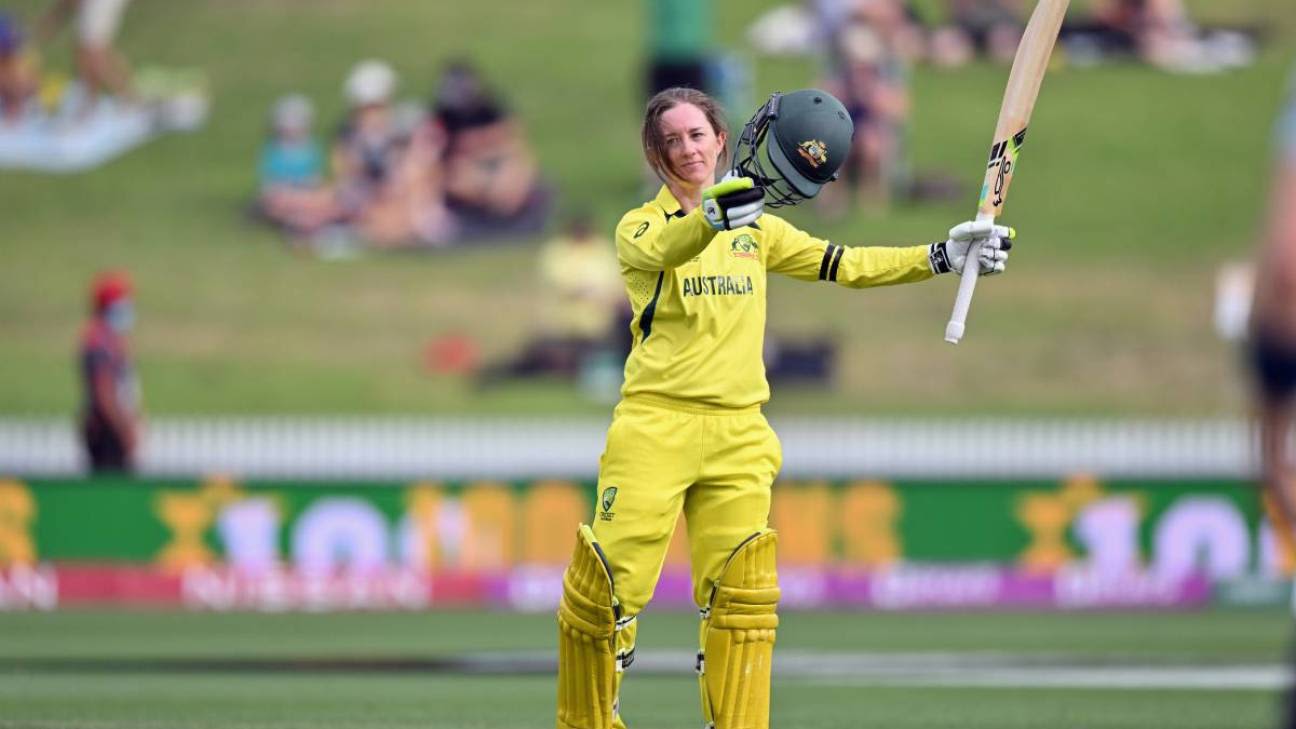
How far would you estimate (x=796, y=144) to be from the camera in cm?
516

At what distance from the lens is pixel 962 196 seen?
24.1m

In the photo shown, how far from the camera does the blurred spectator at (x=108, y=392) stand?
46.0ft

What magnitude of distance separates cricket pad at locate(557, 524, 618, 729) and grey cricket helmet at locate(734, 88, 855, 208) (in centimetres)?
101

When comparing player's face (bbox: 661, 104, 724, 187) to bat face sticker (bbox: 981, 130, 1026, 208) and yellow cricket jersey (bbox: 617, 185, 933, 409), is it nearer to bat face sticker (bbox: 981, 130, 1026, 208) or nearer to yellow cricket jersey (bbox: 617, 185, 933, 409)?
yellow cricket jersey (bbox: 617, 185, 933, 409)

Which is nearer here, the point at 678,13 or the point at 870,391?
the point at 678,13

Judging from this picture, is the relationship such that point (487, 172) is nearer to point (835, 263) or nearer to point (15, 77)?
point (15, 77)

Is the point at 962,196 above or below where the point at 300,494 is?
above

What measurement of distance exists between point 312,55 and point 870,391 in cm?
852

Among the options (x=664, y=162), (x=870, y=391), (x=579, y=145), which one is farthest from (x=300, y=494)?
(x=579, y=145)

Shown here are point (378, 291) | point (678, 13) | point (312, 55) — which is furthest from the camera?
point (312, 55)

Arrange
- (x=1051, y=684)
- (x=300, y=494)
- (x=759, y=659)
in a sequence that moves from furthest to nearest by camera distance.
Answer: (x=300, y=494) < (x=1051, y=684) < (x=759, y=659)

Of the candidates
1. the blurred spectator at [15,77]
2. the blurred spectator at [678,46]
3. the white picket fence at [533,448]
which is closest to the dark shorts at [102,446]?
the white picket fence at [533,448]

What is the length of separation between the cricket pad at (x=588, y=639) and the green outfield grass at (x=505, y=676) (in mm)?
1667

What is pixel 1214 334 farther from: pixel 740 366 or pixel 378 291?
pixel 740 366
